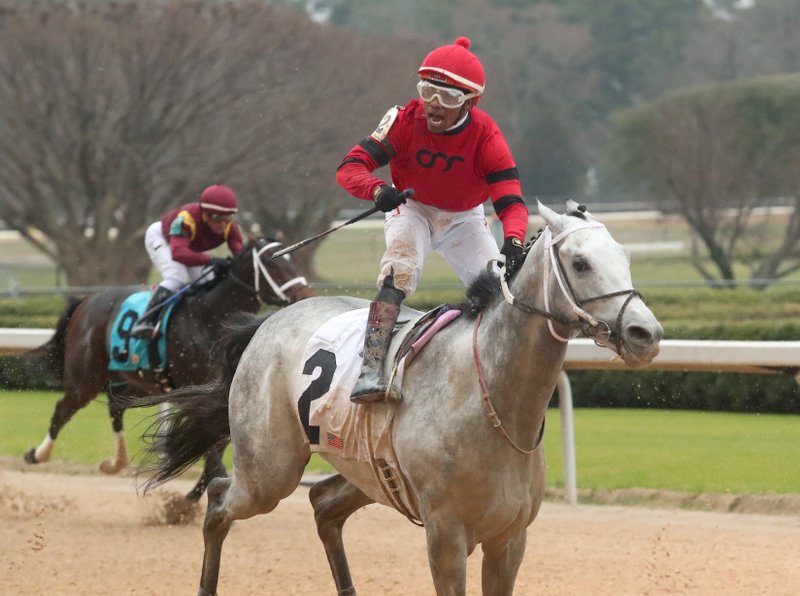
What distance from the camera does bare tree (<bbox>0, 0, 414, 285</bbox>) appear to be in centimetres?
2145

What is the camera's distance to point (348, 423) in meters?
4.80

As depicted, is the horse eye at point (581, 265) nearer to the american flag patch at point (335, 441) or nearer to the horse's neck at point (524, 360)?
the horse's neck at point (524, 360)

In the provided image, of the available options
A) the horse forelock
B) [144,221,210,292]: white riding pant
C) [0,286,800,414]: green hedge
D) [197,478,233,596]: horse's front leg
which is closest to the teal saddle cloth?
[144,221,210,292]: white riding pant

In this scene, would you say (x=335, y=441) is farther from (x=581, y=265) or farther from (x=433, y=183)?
(x=581, y=265)

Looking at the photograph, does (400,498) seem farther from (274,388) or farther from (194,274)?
(194,274)

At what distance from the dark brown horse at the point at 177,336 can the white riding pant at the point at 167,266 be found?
24cm

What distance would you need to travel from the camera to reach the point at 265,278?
26.7 ft

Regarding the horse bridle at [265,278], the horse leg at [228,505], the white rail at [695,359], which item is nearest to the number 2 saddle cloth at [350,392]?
the horse leg at [228,505]

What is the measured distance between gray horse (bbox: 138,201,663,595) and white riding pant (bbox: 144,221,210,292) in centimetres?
365

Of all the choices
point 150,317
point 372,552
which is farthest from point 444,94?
point 150,317

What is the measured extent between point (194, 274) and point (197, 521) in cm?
180

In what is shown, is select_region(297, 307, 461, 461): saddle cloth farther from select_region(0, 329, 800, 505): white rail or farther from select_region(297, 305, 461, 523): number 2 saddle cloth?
select_region(0, 329, 800, 505): white rail

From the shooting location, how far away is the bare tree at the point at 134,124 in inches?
845

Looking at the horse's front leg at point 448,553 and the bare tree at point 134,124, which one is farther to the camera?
the bare tree at point 134,124
